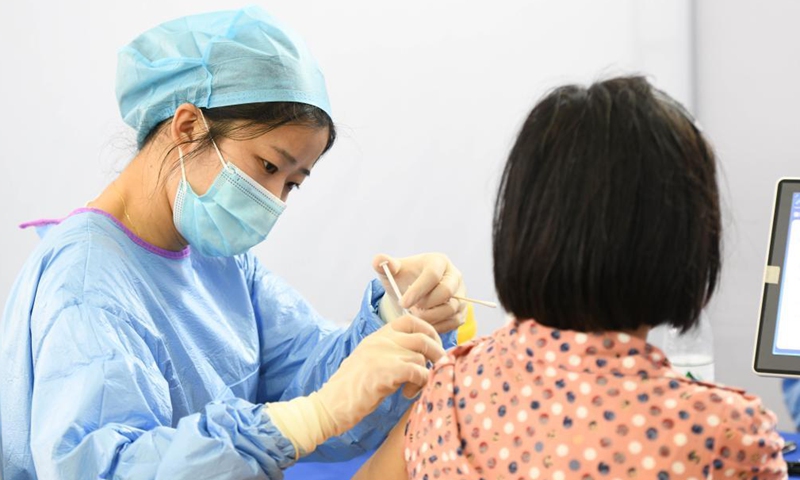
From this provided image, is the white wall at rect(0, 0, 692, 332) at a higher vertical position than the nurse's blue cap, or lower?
lower

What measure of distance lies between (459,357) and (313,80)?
2.13 ft

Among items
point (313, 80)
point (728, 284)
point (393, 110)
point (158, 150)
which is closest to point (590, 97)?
point (313, 80)

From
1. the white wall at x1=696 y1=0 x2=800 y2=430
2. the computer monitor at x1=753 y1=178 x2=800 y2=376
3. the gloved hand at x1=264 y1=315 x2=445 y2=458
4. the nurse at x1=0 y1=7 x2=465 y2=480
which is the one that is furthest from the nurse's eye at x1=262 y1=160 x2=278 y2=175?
the white wall at x1=696 y1=0 x2=800 y2=430

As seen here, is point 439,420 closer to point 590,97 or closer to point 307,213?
point 590,97

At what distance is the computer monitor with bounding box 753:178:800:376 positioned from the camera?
1.61 meters

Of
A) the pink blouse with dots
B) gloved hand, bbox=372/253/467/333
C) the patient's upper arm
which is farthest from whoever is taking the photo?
gloved hand, bbox=372/253/467/333

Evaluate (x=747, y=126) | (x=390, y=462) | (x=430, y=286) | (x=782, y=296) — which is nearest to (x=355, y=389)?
(x=390, y=462)

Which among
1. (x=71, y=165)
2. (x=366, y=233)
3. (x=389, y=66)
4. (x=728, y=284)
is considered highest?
(x=389, y=66)

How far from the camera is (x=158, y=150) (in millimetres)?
1565

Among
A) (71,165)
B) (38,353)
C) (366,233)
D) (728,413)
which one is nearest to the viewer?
(728,413)

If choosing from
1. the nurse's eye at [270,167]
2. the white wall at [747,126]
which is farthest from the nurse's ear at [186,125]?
the white wall at [747,126]

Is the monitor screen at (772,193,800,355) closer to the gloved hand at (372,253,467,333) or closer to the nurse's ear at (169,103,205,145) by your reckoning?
the gloved hand at (372,253,467,333)

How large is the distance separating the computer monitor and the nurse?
52 cm

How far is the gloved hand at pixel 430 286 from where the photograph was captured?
148 centimetres
